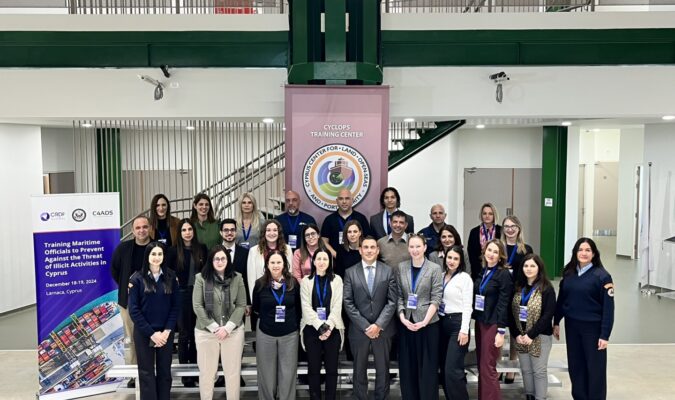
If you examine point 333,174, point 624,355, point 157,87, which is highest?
point 157,87

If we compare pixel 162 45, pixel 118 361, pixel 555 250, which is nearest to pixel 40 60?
pixel 162 45

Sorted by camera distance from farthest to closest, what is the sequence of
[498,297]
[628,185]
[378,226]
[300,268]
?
[628,185] < [378,226] < [300,268] < [498,297]

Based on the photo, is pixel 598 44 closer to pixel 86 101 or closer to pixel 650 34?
pixel 650 34

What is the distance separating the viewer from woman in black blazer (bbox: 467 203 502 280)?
6.03 metres

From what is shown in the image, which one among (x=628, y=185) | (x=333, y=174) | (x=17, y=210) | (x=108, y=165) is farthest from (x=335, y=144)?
(x=628, y=185)

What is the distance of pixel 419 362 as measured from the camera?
485cm

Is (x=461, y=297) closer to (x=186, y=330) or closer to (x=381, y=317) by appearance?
(x=381, y=317)

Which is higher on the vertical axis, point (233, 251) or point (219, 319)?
point (233, 251)

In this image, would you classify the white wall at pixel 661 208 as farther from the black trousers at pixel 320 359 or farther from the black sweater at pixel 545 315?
the black trousers at pixel 320 359

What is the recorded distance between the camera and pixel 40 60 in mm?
6699

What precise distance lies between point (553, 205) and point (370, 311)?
708cm

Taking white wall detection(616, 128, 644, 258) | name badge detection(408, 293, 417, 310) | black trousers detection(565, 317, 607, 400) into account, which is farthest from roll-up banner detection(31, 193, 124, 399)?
white wall detection(616, 128, 644, 258)

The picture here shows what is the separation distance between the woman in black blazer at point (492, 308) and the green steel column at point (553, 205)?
6.40 metres

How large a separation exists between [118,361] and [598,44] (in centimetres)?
648
